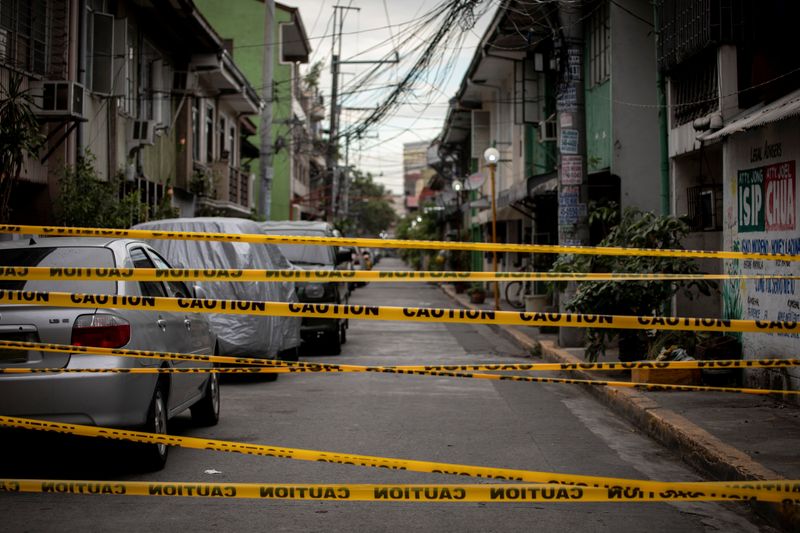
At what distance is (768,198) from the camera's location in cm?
1022

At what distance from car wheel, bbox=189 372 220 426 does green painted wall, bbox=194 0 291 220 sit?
3772cm

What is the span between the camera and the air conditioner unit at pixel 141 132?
759 inches

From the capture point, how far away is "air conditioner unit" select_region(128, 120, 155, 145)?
1928cm

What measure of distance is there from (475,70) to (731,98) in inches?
759

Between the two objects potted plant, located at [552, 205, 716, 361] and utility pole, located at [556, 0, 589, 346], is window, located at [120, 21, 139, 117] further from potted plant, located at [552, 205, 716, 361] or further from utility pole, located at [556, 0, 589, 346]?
potted plant, located at [552, 205, 716, 361]

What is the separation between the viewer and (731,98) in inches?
450

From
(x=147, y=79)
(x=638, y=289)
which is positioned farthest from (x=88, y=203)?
(x=147, y=79)

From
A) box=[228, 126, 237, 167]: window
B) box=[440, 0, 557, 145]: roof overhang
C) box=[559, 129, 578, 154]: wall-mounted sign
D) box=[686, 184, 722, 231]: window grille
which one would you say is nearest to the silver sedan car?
box=[686, 184, 722, 231]: window grille

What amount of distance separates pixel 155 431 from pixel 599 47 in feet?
50.9

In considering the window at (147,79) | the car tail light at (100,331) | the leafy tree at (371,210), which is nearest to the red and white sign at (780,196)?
the car tail light at (100,331)

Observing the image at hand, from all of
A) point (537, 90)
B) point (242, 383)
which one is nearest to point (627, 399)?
point (242, 383)

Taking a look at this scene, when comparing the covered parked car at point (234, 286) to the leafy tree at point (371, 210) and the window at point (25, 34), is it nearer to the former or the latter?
the window at point (25, 34)

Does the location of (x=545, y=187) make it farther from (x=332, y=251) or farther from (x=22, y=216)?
(x=22, y=216)

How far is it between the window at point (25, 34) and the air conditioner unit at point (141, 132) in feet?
13.6
